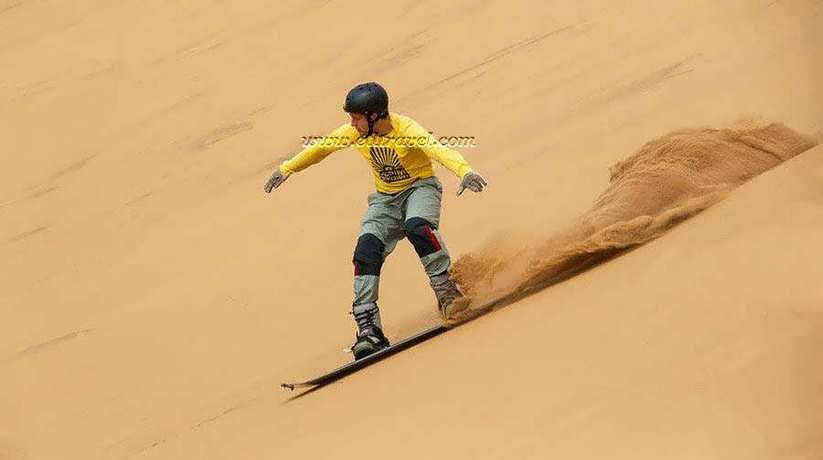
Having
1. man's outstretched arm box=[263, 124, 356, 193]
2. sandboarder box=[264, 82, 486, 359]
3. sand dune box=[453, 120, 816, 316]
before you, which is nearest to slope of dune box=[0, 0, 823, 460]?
sand dune box=[453, 120, 816, 316]

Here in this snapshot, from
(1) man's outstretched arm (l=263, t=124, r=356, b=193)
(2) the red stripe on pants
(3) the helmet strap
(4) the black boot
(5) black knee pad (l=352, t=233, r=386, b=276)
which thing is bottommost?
(4) the black boot

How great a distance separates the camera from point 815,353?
510 centimetres

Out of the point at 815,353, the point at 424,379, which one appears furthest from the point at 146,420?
the point at 815,353

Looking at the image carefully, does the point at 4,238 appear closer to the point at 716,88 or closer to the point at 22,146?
the point at 22,146

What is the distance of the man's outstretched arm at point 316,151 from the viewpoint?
8.19 meters

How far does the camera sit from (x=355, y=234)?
11.2m

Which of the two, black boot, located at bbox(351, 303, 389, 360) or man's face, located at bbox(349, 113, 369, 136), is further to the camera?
man's face, located at bbox(349, 113, 369, 136)

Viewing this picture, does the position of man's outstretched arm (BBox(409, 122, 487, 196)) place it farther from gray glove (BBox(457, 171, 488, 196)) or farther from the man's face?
the man's face

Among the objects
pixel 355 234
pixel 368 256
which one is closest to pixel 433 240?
pixel 368 256

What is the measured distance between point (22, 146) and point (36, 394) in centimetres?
527

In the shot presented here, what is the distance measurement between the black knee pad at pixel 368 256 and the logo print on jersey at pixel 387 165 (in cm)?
34

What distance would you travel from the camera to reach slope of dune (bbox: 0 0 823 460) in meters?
5.51

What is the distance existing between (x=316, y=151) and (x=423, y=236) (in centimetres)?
88

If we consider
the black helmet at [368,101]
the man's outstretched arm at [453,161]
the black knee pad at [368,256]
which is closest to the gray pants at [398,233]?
the black knee pad at [368,256]
